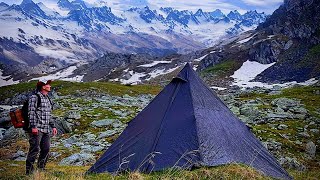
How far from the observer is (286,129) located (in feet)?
83.4

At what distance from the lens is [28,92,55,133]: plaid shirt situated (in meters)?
11.8

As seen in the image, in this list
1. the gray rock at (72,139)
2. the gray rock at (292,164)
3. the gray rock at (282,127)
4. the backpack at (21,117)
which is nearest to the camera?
the backpack at (21,117)

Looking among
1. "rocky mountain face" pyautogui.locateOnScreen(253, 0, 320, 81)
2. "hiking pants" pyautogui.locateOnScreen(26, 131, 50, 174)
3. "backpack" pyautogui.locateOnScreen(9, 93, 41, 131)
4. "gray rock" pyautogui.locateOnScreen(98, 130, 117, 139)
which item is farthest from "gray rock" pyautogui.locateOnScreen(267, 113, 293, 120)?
"rocky mountain face" pyautogui.locateOnScreen(253, 0, 320, 81)

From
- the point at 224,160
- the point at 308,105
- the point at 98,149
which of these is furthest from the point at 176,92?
the point at 308,105

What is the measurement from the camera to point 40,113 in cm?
1202

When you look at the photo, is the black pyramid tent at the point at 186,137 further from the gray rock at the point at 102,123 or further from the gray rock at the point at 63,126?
the gray rock at the point at 102,123

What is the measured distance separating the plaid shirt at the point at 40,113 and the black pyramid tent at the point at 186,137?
2775 mm

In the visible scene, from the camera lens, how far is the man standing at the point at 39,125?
38.6ft

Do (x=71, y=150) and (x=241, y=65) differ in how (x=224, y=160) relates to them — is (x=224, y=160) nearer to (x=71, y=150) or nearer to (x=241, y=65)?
(x=71, y=150)

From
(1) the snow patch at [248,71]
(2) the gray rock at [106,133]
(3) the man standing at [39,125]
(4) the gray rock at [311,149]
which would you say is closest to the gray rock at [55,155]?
(2) the gray rock at [106,133]

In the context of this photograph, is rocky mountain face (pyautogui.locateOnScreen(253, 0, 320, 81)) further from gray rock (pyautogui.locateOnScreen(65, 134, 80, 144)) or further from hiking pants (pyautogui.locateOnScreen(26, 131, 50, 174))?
hiking pants (pyautogui.locateOnScreen(26, 131, 50, 174))

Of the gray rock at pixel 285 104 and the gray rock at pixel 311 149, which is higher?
the gray rock at pixel 285 104

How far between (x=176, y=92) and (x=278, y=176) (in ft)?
16.4

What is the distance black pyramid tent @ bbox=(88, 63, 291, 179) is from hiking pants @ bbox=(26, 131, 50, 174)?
2.09 meters
